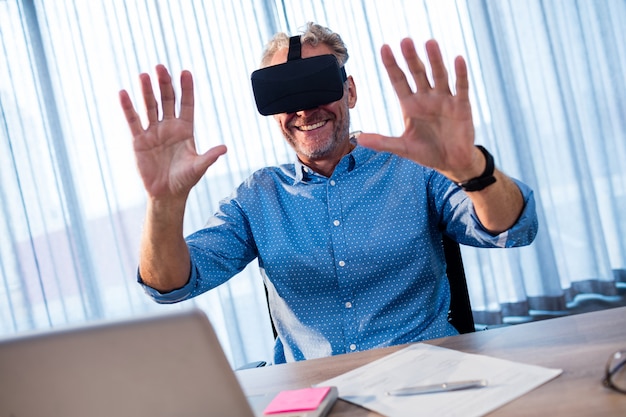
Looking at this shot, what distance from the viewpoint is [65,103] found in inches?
127

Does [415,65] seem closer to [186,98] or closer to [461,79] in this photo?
[461,79]

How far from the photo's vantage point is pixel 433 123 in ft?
3.72

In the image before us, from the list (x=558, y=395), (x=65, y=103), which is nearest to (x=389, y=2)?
(x=65, y=103)

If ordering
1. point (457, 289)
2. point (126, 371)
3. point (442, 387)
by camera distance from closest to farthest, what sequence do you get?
point (126, 371) < point (442, 387) < point (457, 289)

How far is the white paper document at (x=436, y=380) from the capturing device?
776 mm

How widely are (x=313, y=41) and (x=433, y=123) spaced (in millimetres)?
589

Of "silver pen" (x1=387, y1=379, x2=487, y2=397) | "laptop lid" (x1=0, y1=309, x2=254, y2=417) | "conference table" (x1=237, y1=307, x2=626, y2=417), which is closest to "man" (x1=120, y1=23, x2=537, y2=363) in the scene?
"conference table" (x1=237, y1=307, x2=626, y2=417)

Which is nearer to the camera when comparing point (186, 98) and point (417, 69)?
point (417, 69)

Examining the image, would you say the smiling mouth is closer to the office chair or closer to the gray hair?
the gray hair

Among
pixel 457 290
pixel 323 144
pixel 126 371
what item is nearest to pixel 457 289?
pixel 457 290

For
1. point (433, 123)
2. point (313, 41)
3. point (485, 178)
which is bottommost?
point (485, 178)

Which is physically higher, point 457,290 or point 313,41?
point 313,41

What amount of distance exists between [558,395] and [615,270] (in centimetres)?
266

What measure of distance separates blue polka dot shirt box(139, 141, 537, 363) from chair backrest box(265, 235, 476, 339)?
0.03 m
